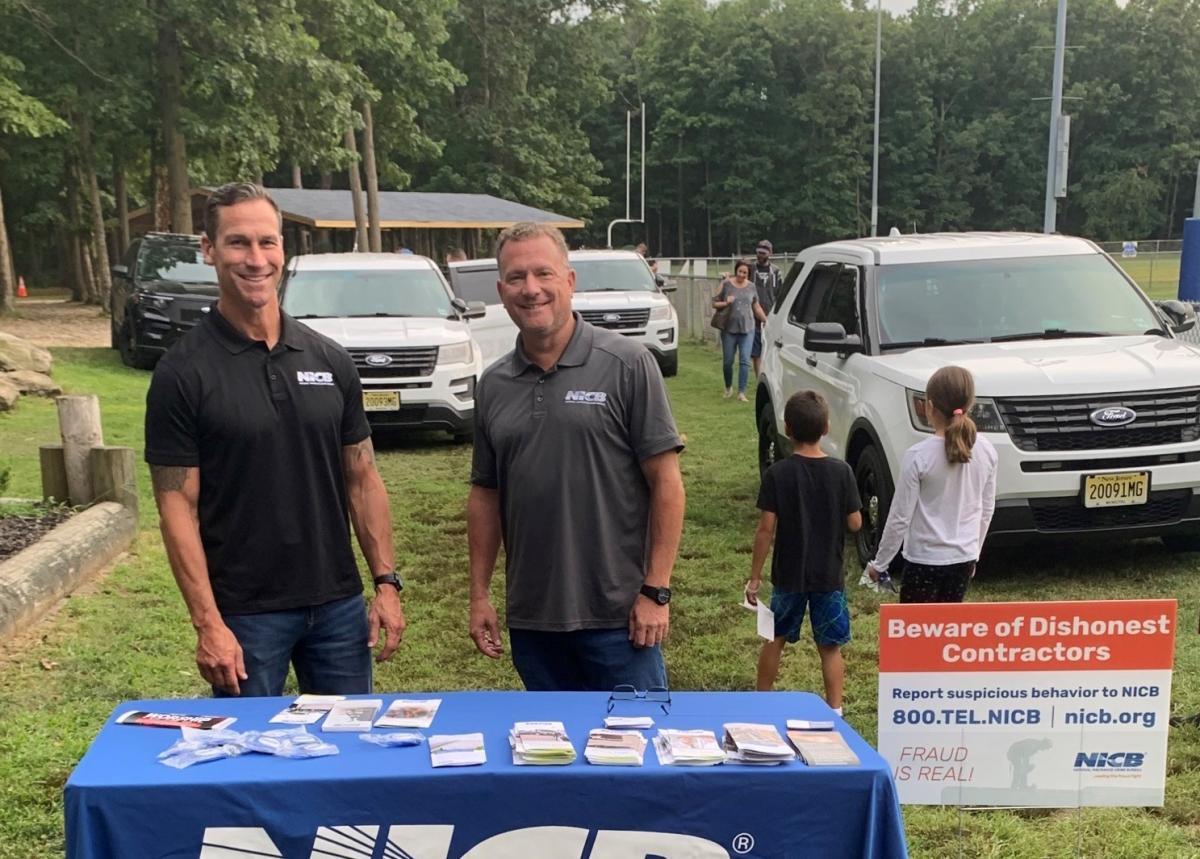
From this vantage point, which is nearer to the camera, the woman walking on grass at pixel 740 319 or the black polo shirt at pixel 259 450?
the black polo shirt at pixel 259 450

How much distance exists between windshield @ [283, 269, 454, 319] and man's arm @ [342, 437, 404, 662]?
848cm

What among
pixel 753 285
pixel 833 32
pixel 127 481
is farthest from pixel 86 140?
pixel 833 32

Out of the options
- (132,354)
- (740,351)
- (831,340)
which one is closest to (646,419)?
(831,340)

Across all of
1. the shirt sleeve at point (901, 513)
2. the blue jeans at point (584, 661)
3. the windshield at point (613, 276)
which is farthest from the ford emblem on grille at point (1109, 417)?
the windshield at point (613, 276)

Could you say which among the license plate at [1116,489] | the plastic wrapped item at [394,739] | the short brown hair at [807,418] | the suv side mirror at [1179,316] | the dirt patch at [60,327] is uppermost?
the suv side mirror at [1179,316]

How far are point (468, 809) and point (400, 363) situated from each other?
28.5 ft

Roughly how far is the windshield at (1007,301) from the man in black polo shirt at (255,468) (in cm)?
455

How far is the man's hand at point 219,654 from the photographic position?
9.45 feet

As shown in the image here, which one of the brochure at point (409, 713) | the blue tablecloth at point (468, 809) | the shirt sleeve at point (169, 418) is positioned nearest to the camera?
the blue tablecloth at point (468, 809)

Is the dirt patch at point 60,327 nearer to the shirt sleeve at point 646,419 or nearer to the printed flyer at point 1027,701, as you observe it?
the shirt sleeve at point 646,419

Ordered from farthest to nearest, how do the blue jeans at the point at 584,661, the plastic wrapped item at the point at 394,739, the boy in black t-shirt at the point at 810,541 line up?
the boy in black t-shirt at the point at 810,541 < the blue jeans at the point at 584,661 < the plastic wrapped item at the point at 394,739

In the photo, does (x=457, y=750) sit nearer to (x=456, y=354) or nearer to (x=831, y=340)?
(x=831, y=340)

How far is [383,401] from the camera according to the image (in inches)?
418

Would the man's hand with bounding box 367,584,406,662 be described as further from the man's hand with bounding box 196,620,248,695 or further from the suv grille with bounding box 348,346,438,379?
the suv grille with bounding box 348,346,438,379
